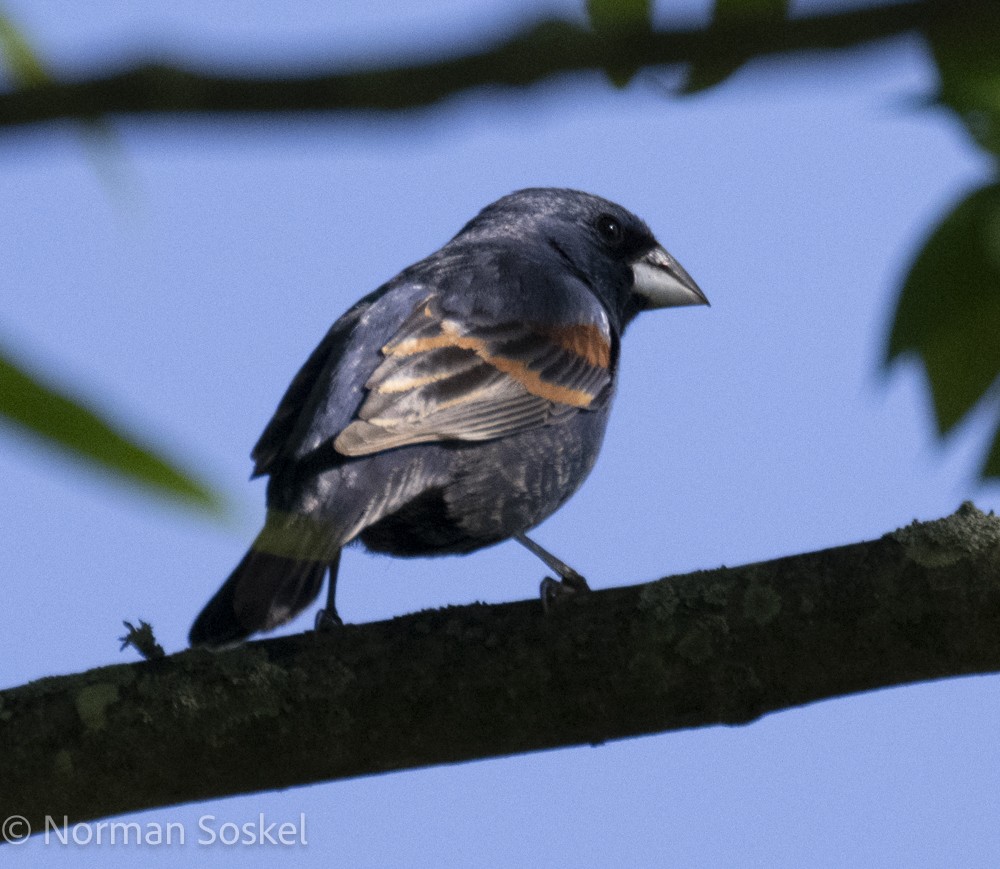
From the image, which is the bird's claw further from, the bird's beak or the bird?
the bird's beak

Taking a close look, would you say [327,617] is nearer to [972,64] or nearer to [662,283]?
[662,283]

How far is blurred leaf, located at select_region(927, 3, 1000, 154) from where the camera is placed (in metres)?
0.56

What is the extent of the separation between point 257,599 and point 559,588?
885mm

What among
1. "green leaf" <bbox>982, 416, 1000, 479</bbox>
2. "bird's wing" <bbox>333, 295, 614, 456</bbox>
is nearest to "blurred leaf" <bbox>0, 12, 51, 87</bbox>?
"green leaf" <bbox>982, 416, 1000, 479</bbox>

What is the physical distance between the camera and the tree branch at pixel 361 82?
55cm

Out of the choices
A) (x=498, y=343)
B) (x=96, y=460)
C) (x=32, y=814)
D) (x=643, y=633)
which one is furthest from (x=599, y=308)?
(x=96, y=460)

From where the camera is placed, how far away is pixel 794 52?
0.56 metres

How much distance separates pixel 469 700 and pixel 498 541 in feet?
5.38

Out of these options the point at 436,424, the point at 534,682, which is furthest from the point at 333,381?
the point at 534,682

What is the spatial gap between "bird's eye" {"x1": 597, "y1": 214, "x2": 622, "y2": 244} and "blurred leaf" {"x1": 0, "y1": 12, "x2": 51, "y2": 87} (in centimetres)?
623

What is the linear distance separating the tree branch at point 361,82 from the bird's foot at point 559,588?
3005 mm

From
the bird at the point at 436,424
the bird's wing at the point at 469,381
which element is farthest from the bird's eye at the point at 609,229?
the bird's wing at the point at 469,381

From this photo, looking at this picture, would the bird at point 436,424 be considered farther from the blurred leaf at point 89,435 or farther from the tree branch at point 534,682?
the blurred leaf at point 89,435

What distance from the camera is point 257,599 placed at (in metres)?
3.70
